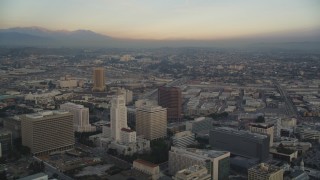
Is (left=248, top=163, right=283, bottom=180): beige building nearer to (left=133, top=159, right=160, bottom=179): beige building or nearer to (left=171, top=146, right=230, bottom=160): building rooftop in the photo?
(left=171, top=146, right=230, bottom=160): building rooftop

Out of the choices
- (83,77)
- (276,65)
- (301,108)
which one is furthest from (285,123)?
(276,65)

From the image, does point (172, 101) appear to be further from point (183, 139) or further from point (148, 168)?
point (148, 168)

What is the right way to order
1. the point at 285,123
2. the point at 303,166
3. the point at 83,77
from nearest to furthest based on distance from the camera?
the point at 303,166 → the point at 285,123 → the point at 83,77

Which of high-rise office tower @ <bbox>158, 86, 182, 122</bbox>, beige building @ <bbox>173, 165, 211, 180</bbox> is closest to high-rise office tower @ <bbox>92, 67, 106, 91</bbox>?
high-rise office tower @ <bbox>158, 86, 182, 122</bbox>

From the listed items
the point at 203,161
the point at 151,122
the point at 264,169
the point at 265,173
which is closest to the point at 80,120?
the point at 151,122

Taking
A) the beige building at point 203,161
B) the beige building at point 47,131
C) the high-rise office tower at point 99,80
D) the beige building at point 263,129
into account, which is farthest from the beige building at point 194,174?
the high-rise office tower at point 99,80

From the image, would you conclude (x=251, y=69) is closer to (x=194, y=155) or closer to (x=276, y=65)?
(x=276, y=65)
